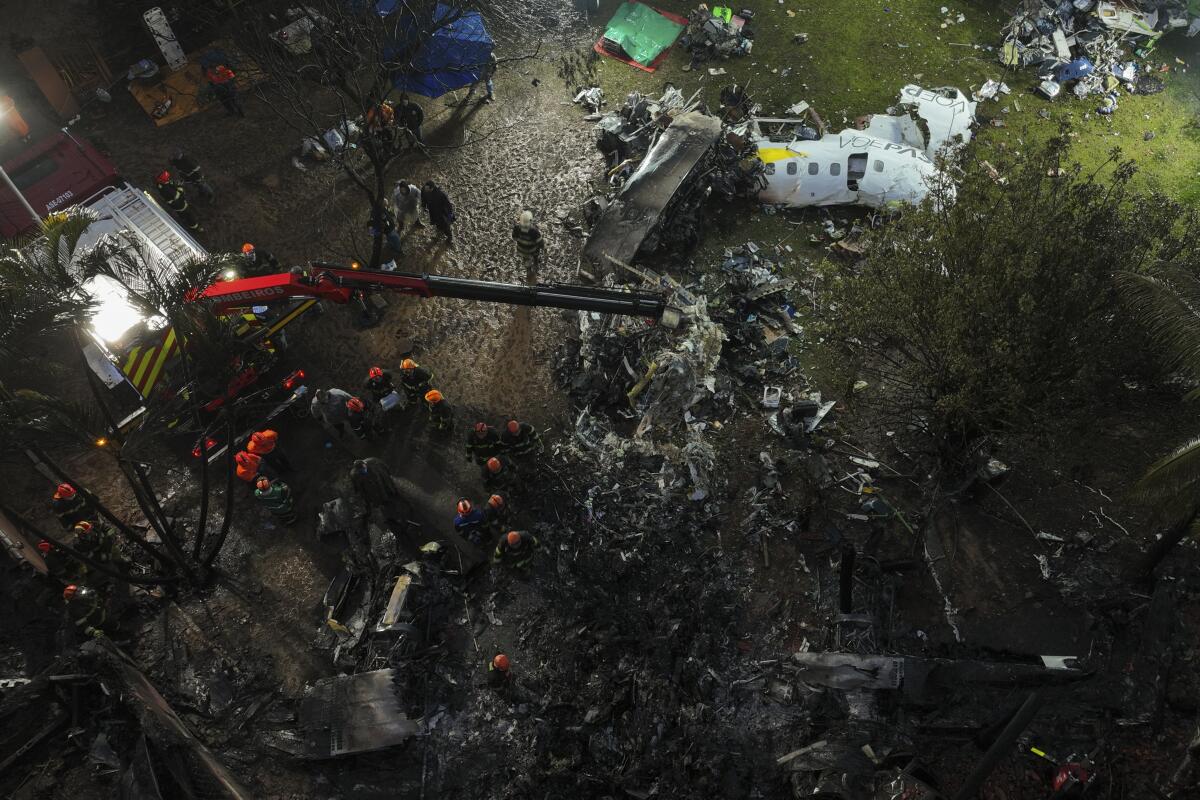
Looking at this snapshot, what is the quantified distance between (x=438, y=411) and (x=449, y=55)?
30.9 feet

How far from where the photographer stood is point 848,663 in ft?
30.9

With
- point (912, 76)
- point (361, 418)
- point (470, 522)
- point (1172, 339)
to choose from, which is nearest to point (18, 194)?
point (361, 418)

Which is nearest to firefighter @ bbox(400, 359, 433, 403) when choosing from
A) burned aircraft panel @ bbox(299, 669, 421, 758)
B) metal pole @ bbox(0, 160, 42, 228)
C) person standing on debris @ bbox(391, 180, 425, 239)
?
person standing on debris @ bbox(391, 180, 425, 239)

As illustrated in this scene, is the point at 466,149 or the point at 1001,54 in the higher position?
the point at 466,149

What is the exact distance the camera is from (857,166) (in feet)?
50.6

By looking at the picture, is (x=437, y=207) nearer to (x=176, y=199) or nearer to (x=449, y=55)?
(x=449, y=55)

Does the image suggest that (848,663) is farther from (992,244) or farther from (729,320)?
(729,320)

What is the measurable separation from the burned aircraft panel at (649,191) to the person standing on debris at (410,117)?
5.29 m

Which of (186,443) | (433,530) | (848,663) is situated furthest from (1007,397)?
(186,443)

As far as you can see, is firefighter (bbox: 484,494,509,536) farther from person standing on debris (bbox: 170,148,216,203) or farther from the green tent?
the green tent

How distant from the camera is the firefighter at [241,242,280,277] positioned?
13.8 meters

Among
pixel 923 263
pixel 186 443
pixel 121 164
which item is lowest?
pixel 186 443

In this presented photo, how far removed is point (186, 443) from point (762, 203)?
40.5 feet

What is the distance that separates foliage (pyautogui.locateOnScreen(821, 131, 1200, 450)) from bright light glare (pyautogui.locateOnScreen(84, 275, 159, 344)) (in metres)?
11.6
